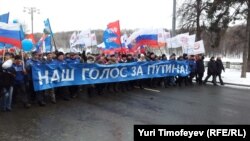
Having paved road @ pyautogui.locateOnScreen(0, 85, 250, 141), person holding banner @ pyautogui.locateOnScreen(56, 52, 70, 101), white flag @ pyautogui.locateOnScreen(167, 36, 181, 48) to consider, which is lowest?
paved road @ pyautogui.locateOnScreen(0, 85, 250, 141)

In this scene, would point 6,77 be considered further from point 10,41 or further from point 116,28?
point 116,28

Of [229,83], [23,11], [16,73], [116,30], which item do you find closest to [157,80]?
[116,30]

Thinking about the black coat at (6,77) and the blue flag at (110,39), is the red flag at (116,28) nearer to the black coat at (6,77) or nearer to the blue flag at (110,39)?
the blue flag at (110,39)

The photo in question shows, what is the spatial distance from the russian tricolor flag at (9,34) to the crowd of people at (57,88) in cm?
44

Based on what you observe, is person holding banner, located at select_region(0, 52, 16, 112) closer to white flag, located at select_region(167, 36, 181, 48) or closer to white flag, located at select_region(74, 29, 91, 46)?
white flag, located at select_region(74, 29, 91, 46)

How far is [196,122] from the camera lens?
32.3 ft

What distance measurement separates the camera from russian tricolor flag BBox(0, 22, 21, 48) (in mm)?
12375

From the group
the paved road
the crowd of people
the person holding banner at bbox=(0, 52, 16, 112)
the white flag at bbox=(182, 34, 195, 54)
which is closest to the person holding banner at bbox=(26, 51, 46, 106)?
the crowd of people

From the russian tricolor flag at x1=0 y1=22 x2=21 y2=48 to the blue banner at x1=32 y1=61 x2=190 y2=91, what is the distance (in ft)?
3.39

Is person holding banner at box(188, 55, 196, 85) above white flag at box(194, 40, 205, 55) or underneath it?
underneath

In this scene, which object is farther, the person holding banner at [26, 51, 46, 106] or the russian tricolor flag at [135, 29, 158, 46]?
the russian tricolor flag at [135, 29, 158, 46]

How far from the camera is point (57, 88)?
1380 centimetres

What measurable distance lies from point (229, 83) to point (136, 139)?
15.9 meters

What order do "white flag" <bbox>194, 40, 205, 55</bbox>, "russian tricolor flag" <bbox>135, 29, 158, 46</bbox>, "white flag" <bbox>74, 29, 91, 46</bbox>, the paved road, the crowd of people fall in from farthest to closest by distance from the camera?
"white flag" <bbox>74, 29, 91, 46</bbox>, "white flag" <bbox>194, 40, 205, 55</bbox>, "russian tricolor flag" <bbox>135, 29, 158, 46</bbox>, the crowd of people, the paved road
